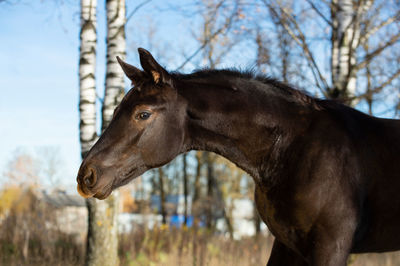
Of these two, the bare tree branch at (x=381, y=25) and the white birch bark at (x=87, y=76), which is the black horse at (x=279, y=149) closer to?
the white birch bark at (x=87, y=76)

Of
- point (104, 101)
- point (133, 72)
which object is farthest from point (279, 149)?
point (104, 101)

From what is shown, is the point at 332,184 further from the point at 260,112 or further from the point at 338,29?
the point at 338,29

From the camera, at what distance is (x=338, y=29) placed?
7.56 metres

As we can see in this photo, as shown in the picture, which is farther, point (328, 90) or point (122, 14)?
point (328, 90)

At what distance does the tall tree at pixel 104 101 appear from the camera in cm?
669

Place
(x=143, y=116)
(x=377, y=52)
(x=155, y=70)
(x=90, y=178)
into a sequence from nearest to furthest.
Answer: (x=90, y=178)
(x=143, y=116)
(x=155, y=70)
(x=377, y=52)

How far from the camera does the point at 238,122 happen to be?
3.43m

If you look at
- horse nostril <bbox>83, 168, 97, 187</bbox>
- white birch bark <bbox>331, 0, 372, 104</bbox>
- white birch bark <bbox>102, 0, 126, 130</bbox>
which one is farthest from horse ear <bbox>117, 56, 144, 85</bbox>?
white birch bark <bbox>331, 0, 372, 104</bbox>

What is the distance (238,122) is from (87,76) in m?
4.22

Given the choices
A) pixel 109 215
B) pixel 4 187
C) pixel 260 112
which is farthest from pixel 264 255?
pixel 4 187

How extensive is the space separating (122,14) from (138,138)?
178 inches

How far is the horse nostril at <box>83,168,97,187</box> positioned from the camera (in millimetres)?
3064

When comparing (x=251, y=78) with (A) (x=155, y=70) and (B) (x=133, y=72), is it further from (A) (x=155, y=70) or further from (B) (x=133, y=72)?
(B) (x=133, y=72)

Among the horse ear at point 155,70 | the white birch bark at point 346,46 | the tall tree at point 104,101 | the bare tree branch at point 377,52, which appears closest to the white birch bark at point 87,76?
the tall tree at point 104,101
